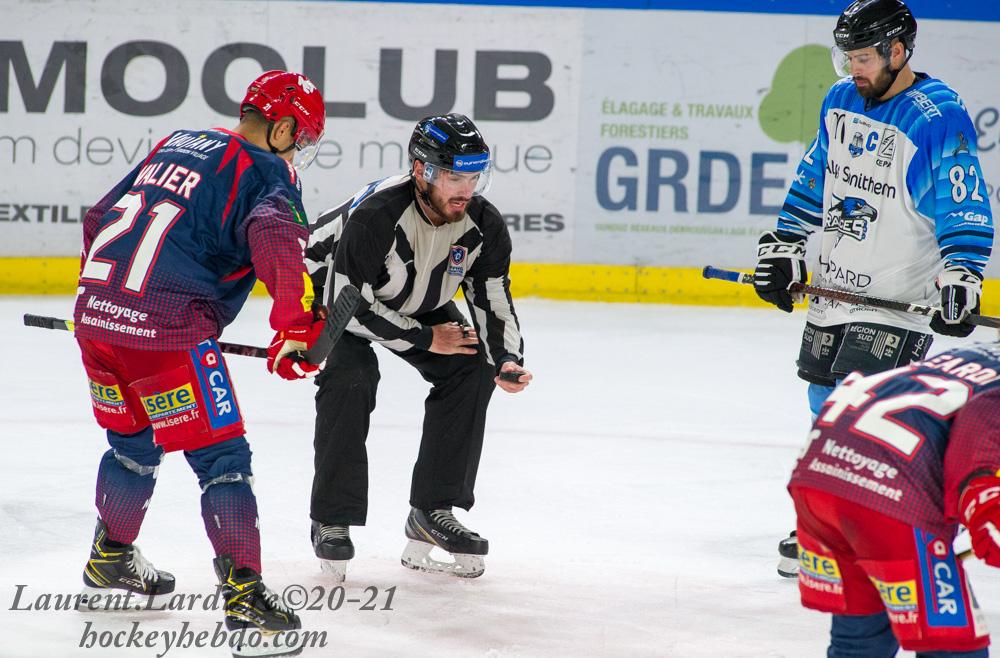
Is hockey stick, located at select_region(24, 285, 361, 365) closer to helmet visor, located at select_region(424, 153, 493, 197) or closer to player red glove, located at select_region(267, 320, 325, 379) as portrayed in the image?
player red glove, located at select_region(267, 320, 325, 379)

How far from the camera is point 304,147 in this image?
2.99 meters

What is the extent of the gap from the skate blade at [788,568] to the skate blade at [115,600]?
4.96 ft

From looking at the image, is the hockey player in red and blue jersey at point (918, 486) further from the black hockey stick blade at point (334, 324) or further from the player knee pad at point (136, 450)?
the player knee pad at point (136, 450)

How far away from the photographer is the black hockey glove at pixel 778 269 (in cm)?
342

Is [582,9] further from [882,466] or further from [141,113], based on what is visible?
[882,466]

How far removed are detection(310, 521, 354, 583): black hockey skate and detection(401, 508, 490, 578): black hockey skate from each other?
0.21 metres

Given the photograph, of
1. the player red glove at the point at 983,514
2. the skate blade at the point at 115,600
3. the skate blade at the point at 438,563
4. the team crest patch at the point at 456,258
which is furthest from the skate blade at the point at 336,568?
the player red glove at the point at 983,514

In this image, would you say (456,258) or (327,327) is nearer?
(327,327)

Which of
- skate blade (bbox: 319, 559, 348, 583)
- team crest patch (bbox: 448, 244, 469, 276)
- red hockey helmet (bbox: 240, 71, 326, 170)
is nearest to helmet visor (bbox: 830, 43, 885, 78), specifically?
team crest patch (bbox: 448, 244, 469, 276)

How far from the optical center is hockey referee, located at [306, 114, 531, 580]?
3.19 meters

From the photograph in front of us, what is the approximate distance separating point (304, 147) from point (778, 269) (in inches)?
50.8

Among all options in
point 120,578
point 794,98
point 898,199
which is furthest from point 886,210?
point 794,98

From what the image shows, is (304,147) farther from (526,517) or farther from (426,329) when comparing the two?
(526,517)

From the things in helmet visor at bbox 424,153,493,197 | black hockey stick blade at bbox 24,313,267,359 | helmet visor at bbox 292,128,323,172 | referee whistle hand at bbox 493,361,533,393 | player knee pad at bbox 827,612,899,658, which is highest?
helmet visor at bbox 292,128,323,172
